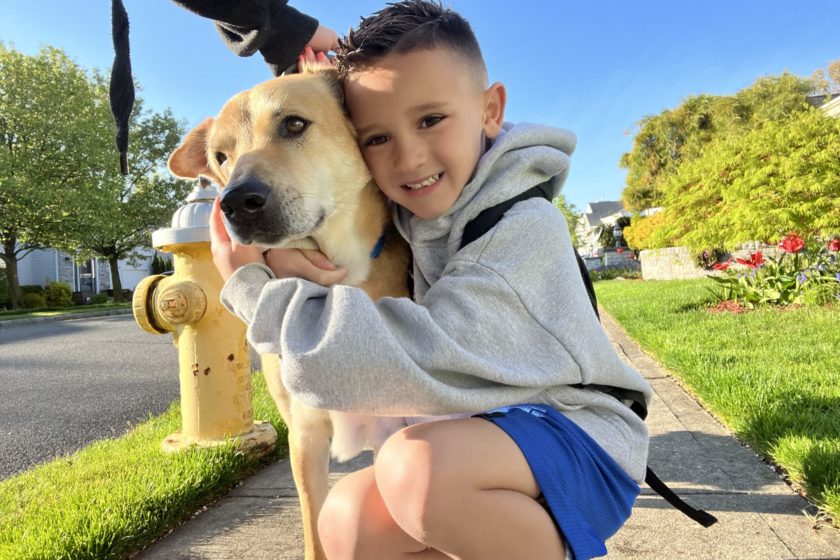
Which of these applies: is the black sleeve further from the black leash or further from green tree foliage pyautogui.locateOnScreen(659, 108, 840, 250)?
green tree foliage pyautogui.locateOnScreen(659, 108, 840, 250)

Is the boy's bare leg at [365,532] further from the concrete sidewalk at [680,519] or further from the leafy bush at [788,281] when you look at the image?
the leafy bush at [788,281]

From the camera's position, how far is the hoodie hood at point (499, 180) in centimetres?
144

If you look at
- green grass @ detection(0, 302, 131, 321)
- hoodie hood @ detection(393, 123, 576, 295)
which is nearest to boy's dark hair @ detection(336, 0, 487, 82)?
hoodie hood @ detection(393, 123, 576, 295)

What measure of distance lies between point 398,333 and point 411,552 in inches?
21.7

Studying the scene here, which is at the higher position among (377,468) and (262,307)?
(262,307)

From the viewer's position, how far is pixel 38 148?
23.5 meters

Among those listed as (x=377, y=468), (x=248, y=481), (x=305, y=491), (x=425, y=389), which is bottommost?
(x=248, y=481)

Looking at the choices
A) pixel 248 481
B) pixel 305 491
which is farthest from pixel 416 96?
pixel 248 481

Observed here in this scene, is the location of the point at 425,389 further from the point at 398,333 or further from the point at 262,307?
the point at 262,307

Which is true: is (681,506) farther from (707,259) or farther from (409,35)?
(707,259)

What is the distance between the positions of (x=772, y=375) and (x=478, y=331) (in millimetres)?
3099

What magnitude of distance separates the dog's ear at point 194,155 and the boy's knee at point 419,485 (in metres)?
1.35

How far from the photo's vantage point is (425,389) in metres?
1.15

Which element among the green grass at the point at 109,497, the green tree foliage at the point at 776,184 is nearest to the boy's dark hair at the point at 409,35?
the green grass at the point at 109,497
